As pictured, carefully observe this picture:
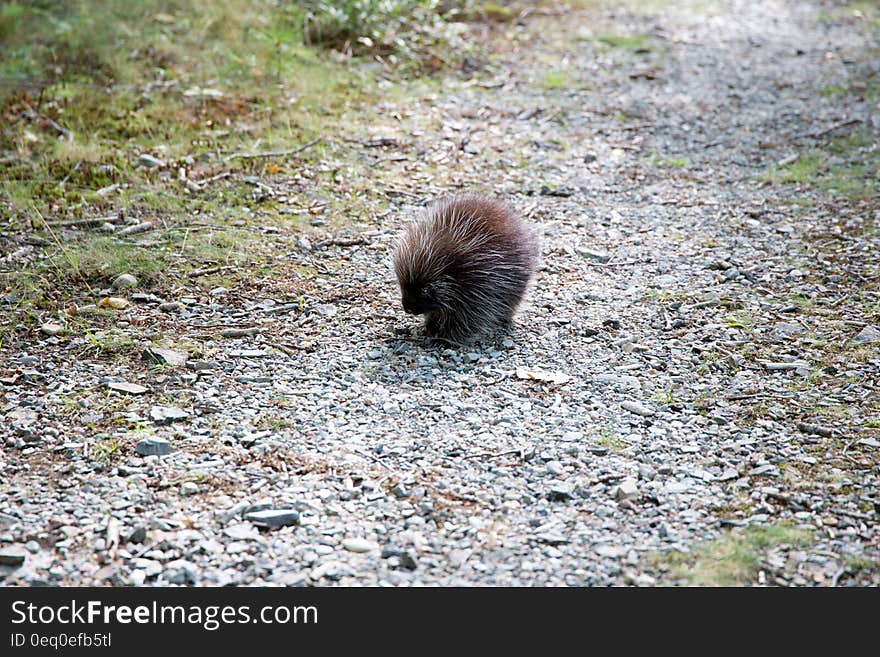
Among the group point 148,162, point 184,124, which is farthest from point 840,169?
point 148,162

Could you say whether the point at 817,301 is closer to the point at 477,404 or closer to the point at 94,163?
the point at 477,404

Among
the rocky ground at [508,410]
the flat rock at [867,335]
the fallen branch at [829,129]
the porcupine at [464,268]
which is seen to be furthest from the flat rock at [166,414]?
the fallen branch at [829,129]

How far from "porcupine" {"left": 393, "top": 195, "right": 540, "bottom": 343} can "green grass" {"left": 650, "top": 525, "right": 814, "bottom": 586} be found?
2.35 meters

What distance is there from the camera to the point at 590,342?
6168 mm

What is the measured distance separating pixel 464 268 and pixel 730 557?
2.63 m

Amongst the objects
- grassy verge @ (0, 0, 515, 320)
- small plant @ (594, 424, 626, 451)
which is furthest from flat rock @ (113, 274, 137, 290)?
small plant @ (594, 424, 626, 451)

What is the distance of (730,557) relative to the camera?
414 cm

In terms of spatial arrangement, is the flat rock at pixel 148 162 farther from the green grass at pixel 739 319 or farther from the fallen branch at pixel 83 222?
the green grass at pixel 739 319

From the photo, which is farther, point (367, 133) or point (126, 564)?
point (367, 133)

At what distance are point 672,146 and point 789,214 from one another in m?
1.95

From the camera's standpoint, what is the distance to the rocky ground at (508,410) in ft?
13.8

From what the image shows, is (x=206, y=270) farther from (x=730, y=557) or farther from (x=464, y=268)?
(x=730, y=557)

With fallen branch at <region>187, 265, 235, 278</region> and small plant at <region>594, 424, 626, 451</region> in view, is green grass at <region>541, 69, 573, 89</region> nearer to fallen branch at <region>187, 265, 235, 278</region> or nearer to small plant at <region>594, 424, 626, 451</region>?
fallen branch at <region>187, 265, 235, 278</region>

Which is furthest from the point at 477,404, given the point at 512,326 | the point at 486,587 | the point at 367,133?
the point at 367,133
